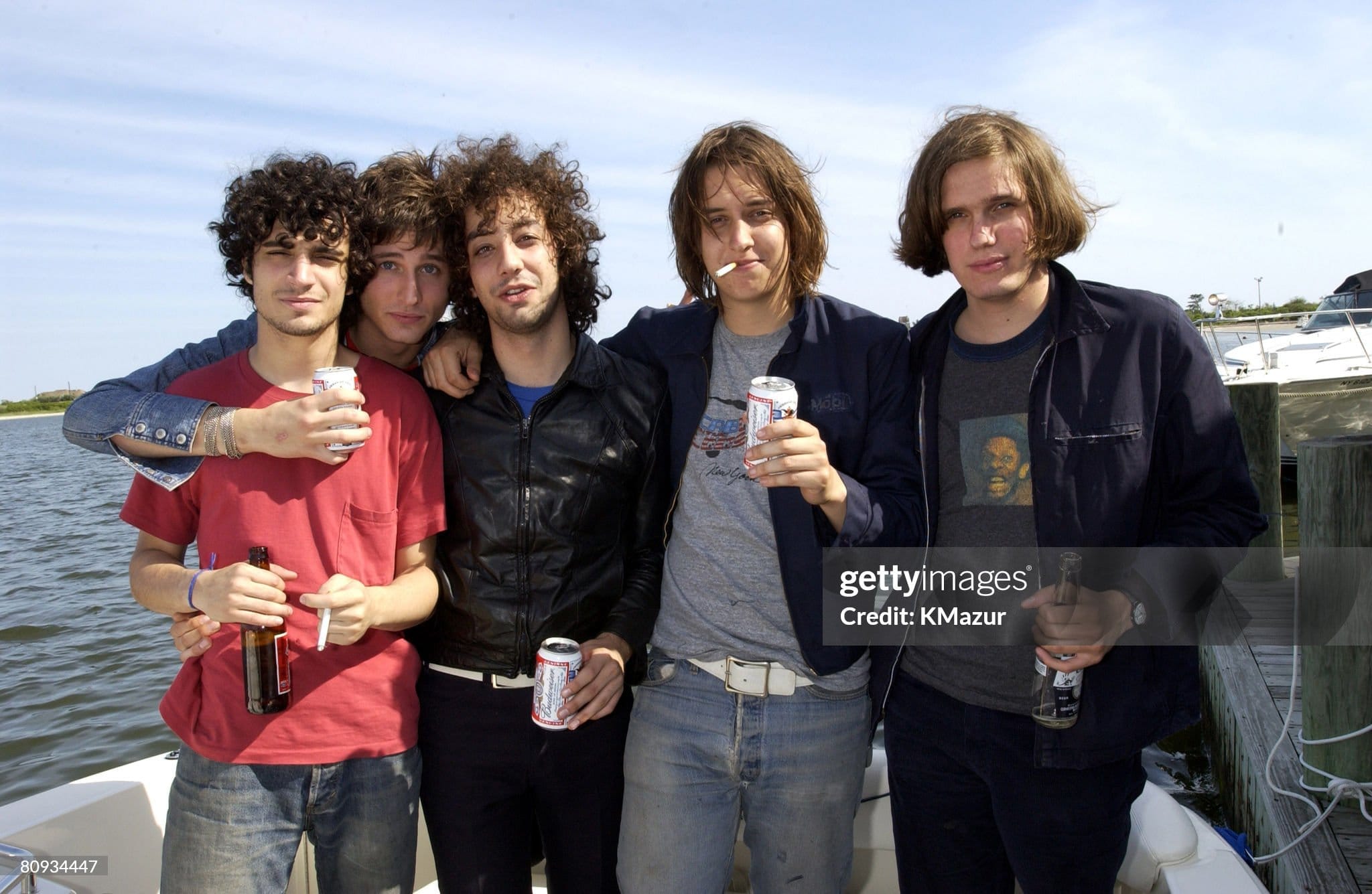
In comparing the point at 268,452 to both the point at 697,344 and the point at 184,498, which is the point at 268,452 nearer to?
the point at 184,498

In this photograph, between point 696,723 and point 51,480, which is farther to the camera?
point 51,480

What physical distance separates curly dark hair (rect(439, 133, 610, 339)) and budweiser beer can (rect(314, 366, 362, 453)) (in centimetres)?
60

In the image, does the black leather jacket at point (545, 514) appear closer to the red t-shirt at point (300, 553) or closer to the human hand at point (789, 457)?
the red t-shirt at point (300, 553)

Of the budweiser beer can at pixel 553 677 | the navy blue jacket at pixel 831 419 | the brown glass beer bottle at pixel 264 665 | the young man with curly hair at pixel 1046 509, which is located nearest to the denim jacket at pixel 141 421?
the brown glass beer bottle at pixel 264 665

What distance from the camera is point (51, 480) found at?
88.1 feet

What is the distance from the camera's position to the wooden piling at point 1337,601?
3.06m

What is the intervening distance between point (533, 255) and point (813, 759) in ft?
5.17

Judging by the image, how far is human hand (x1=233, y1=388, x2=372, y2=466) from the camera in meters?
2.07

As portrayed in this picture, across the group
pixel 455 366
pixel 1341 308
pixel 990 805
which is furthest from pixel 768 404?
pixel 1341 308

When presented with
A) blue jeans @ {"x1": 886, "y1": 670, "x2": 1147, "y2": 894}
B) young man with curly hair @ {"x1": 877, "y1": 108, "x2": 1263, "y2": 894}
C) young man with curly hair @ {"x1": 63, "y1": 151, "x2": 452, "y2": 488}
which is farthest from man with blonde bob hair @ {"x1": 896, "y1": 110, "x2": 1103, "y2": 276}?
young man with curly hair @ {"x1": 63, "y1": 151, "x2": 452, "y2": 488}

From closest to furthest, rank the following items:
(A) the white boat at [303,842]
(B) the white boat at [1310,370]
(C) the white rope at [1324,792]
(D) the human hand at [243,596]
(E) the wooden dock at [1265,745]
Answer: (D) the human hand at [243,596] < (A) the white boat at [303,842] < (E) the wooden dock at [1265,745] < (C) the white rope at [1324,792] < (B) the white boat at [1310,370]

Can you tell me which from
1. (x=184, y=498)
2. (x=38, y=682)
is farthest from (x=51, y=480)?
(x=184, y=498)

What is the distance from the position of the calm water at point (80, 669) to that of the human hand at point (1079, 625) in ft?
14.3

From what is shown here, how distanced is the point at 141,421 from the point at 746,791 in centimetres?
179
